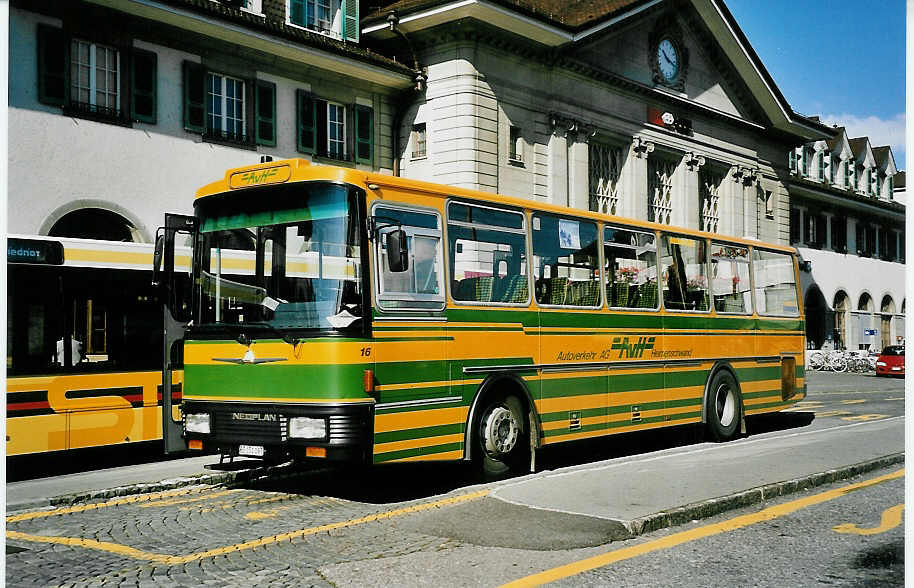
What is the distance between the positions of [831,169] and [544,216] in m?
47.6

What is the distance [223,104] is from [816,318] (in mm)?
35587

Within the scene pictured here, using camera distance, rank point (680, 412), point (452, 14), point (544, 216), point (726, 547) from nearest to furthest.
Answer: point (726, 547), point (544, 216), point (680, 412), point (452, 14)

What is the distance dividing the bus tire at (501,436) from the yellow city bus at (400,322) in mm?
23

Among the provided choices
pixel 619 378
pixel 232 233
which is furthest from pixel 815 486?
pixel 232 233

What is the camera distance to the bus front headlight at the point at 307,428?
9.21 metres

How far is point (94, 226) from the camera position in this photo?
71.4 feet

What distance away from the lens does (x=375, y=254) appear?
945 cm

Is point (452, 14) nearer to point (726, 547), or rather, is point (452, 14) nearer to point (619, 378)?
point (619, 378)

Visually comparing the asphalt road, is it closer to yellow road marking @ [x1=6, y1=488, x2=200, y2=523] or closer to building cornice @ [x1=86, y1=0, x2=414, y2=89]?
yellow road marking @ [x1=6, y1=488, x2=200, y2=523]

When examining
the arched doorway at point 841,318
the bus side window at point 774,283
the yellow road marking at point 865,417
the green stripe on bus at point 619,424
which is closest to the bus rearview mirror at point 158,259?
→ the green stripe on bus at point 619,424

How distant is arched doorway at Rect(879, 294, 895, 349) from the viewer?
180 feet

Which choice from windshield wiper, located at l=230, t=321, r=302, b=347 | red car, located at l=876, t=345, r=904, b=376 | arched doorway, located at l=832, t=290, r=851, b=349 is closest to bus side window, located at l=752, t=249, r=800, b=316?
windshield wiper, located at l=230, t=321, r=302, b=347

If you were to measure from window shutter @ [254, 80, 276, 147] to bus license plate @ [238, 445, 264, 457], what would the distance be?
1608cm

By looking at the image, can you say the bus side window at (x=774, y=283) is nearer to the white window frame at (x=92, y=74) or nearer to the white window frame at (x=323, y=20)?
the white window frame at (x=92, y=74)
